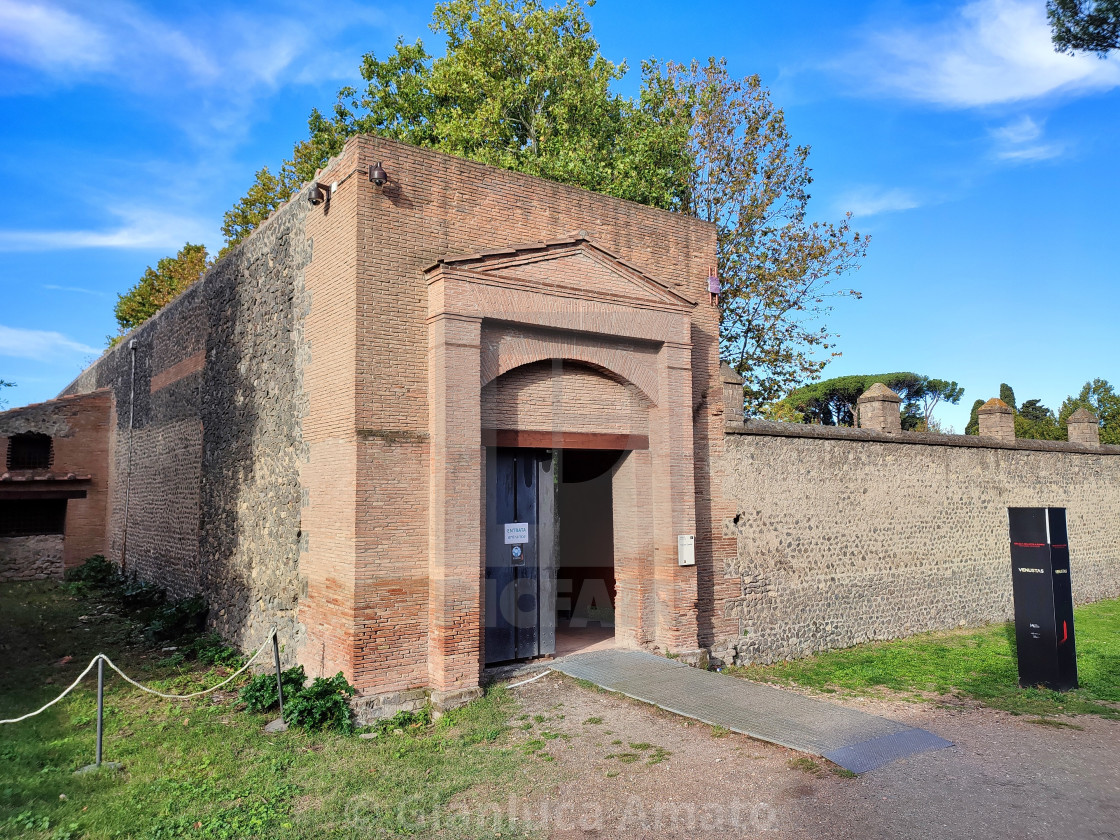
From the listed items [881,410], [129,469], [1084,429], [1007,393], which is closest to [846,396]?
[1007,393]

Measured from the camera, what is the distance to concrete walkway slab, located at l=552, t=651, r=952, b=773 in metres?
6.25

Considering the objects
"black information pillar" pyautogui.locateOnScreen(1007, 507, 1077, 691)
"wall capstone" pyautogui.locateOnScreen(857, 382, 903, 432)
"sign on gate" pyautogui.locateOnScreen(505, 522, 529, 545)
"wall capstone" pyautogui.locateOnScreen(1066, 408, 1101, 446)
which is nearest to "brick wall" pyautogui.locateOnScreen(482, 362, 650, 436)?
"sign on gate" pyautogui.locateOnScreen(505, 522, 529, 545)

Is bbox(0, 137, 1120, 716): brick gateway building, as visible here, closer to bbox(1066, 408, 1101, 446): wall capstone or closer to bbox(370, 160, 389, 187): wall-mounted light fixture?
bbox(370, 160, 389, 187): wall-mounted light fixture

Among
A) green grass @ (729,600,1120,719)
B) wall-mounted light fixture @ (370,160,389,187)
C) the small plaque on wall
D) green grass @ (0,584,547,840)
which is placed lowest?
green grass @ (729,600,1120,719)

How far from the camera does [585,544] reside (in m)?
13.9

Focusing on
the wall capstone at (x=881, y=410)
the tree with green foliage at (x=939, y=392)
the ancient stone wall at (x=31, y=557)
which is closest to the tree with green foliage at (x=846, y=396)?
the tree with green foliage at (x=939, y=392)

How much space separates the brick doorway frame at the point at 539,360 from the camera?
26.5 ft

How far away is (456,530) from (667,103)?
17282 millimetres

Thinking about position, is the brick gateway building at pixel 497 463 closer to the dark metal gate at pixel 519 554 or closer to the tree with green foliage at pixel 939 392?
the dark metal gate at pixel 519 554

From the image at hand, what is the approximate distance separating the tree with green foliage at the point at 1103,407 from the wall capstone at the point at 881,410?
55.5ft

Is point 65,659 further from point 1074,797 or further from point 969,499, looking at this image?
point 969,499

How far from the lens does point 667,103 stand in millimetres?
21266

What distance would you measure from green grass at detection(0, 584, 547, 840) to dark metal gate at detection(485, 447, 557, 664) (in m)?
1.17

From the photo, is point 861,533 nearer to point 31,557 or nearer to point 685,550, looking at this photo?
point 685,550
